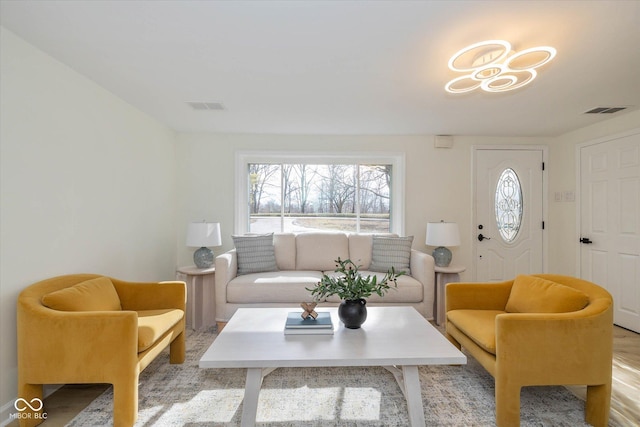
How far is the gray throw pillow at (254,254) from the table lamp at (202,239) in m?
0.24

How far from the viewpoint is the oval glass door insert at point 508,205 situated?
4332 millimetres

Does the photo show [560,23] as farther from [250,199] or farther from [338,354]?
[250,199]

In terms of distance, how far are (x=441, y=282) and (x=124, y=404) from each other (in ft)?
9.89

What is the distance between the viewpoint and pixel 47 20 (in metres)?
1.75

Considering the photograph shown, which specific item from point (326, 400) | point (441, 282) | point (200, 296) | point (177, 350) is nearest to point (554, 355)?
point (326, 400)

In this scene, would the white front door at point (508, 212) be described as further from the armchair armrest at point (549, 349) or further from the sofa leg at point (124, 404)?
the sofa leg at point (124, 404)

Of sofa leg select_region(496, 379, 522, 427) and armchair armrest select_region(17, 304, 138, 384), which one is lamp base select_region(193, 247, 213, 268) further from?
sofa leg select_region(496, 379, 522, 427)

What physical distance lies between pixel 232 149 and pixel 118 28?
8.08ft

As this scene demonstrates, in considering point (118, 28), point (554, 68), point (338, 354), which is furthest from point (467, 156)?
point (118, 28)

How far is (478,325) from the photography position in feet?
7.11

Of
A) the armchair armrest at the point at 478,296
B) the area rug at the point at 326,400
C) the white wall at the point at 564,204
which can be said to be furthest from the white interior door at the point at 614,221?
the area rug at the point at 326,400

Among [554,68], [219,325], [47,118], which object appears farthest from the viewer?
[219,325]

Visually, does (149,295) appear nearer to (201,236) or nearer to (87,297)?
(87,297)

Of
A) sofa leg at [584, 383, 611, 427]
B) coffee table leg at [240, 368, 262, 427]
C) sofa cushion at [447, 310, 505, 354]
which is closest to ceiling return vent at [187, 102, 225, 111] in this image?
coffee table leg at [240, 368, 262, 427]
